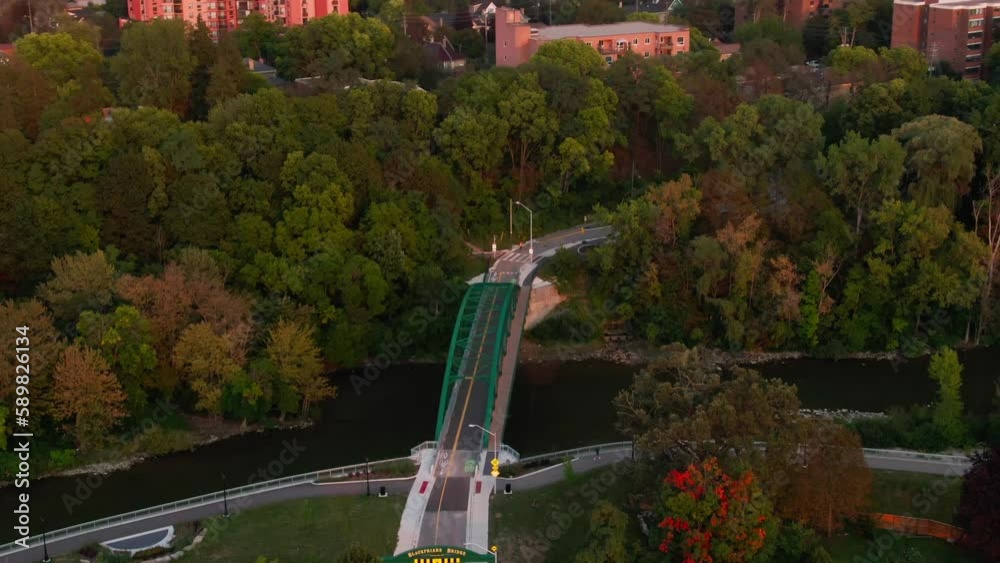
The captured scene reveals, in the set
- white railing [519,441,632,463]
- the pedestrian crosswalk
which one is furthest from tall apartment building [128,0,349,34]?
white railing [519,441,632,463]

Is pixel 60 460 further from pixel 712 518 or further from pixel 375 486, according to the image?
pixel 712 518

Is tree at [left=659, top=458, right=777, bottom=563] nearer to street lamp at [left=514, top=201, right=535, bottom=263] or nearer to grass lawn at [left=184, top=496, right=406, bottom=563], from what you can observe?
grass lawn at [left=184, top=496, right=406, bottom=563]

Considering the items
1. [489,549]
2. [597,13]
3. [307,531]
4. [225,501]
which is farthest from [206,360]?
[597,13]

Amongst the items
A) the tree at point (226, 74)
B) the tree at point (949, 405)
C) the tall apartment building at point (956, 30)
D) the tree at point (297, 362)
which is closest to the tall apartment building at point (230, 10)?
the tree at point (226, 74)

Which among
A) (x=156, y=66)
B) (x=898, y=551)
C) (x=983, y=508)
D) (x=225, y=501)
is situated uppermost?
(x=156, y=66)

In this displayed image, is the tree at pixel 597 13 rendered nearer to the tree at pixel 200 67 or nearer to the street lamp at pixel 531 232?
the street lamp at pixel 531 232
